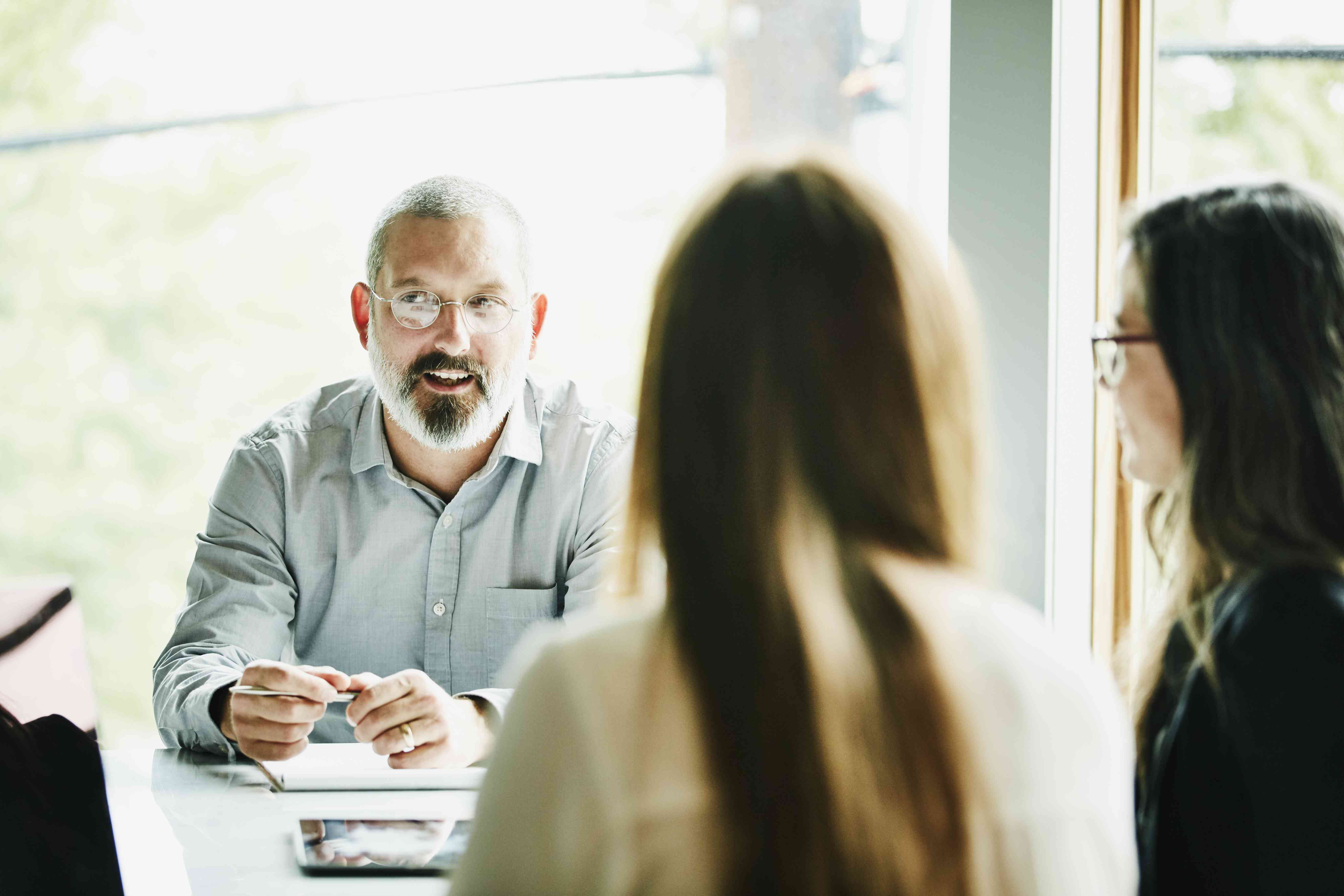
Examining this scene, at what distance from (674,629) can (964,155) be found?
1.45 m

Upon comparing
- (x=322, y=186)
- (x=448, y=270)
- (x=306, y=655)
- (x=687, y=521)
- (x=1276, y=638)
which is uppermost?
(x=322, y=186)

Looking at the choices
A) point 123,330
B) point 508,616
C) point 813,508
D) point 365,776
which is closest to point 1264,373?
point 813,508

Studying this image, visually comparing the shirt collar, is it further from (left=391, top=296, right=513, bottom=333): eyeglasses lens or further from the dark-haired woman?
the dark-haired woman

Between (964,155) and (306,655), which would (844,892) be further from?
(964,155)

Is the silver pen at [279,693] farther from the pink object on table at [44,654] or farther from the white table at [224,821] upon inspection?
the pink object on table at [44,654]

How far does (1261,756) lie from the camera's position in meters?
0.75

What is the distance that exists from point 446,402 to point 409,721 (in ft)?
2.29

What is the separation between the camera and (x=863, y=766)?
570 mm

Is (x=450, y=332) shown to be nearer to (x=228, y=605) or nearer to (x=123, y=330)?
(x=228, y=605)

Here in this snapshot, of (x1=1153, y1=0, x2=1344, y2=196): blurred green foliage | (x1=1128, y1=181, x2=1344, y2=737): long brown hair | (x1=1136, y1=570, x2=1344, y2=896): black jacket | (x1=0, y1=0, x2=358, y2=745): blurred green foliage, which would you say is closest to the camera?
(x1=1136, y1=570, x2=1344, y2=896): black jacket

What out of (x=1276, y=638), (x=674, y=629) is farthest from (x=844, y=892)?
(x=1276, y=638)

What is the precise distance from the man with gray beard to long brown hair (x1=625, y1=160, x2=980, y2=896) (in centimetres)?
106

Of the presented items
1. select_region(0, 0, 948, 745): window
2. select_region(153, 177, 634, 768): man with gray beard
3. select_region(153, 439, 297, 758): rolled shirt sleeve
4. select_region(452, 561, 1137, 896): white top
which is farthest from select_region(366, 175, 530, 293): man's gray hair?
select_region(452, 561, 1137, 896): white top

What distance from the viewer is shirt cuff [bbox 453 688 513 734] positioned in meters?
1.30
